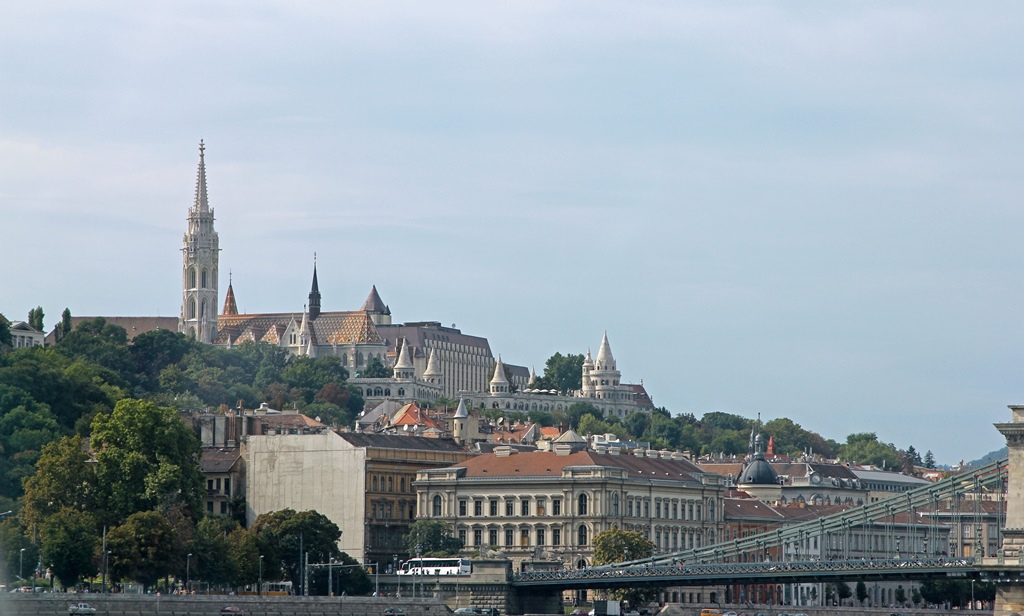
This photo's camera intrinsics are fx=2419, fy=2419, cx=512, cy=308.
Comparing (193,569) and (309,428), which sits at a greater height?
(309,428)

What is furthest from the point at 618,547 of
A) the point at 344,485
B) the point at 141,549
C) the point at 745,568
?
the point at 141,549

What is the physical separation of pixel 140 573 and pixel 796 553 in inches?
1702

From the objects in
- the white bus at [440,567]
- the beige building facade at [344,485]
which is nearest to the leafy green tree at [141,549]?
the white bus at [440,567]

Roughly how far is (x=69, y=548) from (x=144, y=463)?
34.1 ft

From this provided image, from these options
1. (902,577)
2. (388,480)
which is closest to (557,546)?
(388,480)

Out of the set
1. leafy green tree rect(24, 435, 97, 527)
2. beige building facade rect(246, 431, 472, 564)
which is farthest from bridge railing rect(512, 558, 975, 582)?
beige building facade rect(246, 431, 472, 564)

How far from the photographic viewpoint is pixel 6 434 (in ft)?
423

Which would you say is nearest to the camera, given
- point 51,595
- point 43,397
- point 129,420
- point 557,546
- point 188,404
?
point 51,595

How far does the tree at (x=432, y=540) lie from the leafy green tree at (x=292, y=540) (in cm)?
1033

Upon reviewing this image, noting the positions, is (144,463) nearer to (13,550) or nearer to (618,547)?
(13,550)

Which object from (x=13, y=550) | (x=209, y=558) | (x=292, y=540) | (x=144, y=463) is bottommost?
(x=209, y=558)

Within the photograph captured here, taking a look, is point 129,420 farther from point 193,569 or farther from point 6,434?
point 6,434

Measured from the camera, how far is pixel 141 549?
315ft

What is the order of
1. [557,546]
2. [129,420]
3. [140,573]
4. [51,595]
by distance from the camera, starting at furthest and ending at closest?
[557,546]
[129,420]
[140,573]
[51,595]
